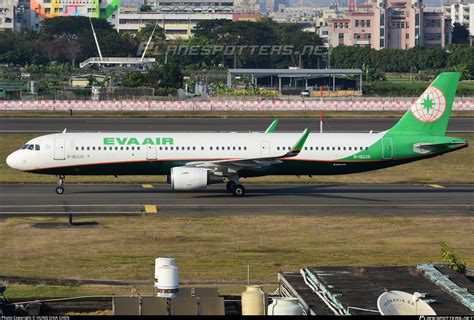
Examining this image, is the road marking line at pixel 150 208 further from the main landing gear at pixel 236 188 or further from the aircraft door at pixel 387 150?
the aircraft door at pixel 387 150

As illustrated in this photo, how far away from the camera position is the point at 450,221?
2032 inches

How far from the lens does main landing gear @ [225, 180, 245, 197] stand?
59625 millimetres

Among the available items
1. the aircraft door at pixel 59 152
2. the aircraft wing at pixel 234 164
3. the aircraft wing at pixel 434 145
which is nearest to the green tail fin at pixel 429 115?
the aircraft wing at pixel 434 145

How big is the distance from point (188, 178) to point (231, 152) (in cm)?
370

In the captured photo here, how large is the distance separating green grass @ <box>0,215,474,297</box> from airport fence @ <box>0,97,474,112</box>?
2521 inches

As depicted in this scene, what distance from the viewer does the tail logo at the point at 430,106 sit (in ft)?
203

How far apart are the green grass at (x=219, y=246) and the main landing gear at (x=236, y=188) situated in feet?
25.5

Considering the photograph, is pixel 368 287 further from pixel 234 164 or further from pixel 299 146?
pixel 234 164

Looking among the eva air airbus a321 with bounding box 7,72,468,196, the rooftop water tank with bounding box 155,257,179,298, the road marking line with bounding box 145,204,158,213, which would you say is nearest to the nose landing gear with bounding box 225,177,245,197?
the eva air airbus a321 with bounding box 7,72,468,196

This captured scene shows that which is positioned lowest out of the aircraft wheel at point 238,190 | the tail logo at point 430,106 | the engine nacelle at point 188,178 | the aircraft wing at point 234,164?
the aircraft wheel at point 238,190

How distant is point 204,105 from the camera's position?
11700cm

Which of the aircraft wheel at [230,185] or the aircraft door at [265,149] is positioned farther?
the aircraft door at [265,149]

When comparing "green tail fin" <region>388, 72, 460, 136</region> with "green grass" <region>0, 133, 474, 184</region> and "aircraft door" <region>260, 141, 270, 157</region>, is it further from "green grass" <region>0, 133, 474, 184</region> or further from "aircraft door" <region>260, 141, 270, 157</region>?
"aircraft door" <region>260, 141, 270, 157</region>

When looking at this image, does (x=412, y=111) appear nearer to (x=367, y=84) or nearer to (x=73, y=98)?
(x=73, y=98)
